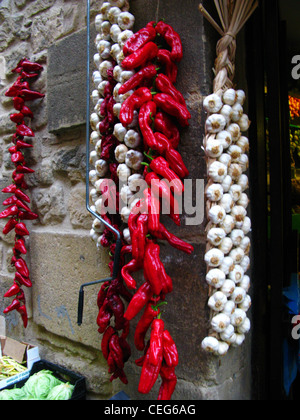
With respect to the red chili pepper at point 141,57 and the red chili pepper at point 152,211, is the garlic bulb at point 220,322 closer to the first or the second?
the red chili pepper at point 152,211

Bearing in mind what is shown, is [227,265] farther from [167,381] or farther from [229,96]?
[229,96]

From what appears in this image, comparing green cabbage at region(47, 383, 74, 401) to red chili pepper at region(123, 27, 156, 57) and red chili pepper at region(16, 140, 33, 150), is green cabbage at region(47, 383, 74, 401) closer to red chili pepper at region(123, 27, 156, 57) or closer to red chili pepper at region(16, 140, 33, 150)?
red chili pepper at region(16, 140, 33, 150)

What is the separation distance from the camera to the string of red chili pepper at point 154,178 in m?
0.94

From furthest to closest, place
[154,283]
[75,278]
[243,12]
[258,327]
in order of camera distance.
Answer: [75,278]
[258,327]
[243,12]
[154,283]

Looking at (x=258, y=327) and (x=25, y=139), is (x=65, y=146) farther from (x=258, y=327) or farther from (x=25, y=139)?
(x=258, y=327)

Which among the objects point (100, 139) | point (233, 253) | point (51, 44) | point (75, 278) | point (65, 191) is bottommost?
point (75, 278)

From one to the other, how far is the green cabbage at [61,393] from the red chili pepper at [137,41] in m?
1.31

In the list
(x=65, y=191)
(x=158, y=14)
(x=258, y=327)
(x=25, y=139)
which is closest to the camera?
(x=158, y=14)

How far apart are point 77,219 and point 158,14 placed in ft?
2.87

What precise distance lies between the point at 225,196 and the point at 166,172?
20cm

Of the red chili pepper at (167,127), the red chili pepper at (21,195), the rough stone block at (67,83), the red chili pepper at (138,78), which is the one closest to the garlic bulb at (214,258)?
the red chili pepper at (167,127)

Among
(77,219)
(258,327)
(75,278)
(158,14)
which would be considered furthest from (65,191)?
(258,327)

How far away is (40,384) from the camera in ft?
4.90

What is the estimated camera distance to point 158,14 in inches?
46.7
